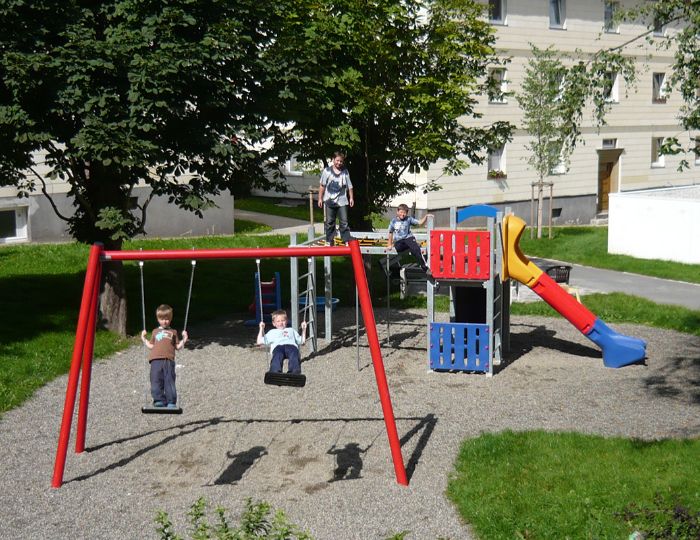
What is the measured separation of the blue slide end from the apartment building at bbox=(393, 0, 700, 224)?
18.5 m

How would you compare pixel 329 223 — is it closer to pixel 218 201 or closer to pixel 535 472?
pixel 535 472

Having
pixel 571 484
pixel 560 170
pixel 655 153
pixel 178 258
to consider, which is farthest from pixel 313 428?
pixel 655 153

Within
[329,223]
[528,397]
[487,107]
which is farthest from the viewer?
[487,107]

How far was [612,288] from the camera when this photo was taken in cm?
2467

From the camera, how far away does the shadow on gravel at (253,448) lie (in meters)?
11.9

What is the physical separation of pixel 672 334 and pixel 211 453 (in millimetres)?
10457

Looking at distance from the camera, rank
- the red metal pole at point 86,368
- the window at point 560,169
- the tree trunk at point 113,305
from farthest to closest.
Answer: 1. the window at point 560,169
2. the tree trunk at point 113,305
3. the red metal pole at point 86,368

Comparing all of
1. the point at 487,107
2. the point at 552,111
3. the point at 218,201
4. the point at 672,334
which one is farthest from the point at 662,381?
the point at 487,107

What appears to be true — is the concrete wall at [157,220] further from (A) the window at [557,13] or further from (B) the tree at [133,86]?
(A) the window at [557,13]

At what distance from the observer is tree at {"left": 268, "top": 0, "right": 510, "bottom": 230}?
68.8ft

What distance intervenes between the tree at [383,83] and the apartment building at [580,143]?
12210 mm

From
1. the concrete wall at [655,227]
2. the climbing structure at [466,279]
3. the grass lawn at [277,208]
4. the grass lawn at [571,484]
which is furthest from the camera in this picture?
the grass lawn at [277,208]

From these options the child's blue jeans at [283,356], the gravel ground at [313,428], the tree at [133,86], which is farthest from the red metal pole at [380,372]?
the tree at [133,86]

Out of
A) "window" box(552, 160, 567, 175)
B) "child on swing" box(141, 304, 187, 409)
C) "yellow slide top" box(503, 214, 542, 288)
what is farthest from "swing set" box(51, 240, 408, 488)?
"window" box(552, 160, 567, 175)
